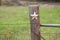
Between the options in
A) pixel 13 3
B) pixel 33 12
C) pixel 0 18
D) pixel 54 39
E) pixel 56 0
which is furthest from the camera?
pixel 56 0

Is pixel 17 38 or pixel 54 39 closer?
pixel 54 39

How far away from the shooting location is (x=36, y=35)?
9.53 feet

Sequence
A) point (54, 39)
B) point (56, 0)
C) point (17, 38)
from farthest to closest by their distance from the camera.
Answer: point (56, 0)
point (17, 38)
point (54, 39)

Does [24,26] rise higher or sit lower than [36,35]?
lower

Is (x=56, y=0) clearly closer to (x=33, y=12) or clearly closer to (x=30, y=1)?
(x=30, y=1)

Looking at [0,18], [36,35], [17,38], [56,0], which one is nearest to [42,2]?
[56,0]

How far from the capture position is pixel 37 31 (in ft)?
9.45

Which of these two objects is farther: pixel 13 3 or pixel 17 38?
pixel 13 3

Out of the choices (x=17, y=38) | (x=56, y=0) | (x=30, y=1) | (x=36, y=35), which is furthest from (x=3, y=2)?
(x=36, y=35)

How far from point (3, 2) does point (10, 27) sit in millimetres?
5876

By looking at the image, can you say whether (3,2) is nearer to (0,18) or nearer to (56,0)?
(56,0)

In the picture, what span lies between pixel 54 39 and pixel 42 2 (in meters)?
7.61

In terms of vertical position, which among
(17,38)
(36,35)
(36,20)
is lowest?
(17,38)

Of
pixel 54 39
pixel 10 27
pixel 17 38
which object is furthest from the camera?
pixel 10 27
